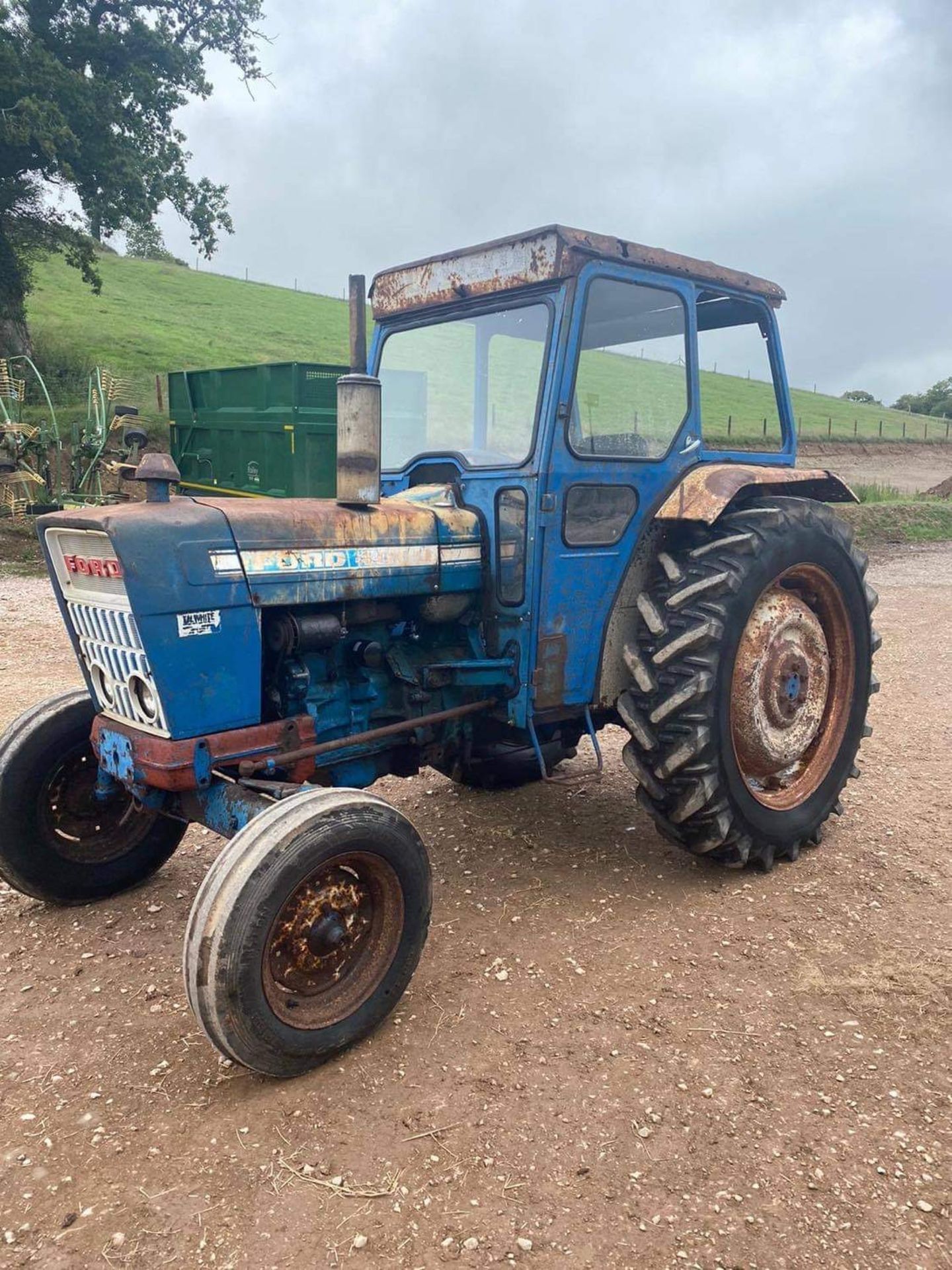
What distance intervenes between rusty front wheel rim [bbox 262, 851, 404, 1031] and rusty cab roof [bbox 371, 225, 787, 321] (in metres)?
2.23

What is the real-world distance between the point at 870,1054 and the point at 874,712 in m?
4.01

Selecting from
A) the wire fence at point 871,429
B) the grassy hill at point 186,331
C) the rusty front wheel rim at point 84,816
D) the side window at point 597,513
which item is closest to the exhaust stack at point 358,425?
the side window at point 597,513

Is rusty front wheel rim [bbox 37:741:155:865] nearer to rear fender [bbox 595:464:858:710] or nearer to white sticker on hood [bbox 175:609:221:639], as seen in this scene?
white sticker on hood [bbox 175:609:221:639]

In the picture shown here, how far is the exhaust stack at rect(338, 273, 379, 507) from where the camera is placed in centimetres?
321

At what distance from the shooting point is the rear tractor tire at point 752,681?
370cm

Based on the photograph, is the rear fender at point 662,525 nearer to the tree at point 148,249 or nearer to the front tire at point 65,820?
the front tire at point 65,820

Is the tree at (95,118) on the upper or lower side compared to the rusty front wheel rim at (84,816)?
upper

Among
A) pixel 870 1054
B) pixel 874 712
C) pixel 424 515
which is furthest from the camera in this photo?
pixel 874 712

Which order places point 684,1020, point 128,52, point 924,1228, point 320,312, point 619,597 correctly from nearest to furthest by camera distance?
point 924,1228
point 684,1020
point 619,597
point 128,52
point 320,312

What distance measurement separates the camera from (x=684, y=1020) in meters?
2.99

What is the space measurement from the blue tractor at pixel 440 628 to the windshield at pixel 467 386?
1 centimetres

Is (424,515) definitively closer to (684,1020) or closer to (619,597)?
(619,597)

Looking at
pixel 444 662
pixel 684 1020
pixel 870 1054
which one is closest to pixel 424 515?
pixel 444 662

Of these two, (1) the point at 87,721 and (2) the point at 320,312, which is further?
(2) the point at 320,312
